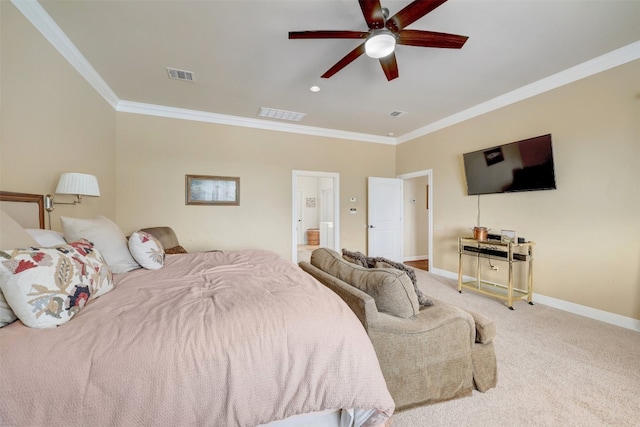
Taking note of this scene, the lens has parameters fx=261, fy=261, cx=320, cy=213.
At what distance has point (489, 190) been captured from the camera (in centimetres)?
406

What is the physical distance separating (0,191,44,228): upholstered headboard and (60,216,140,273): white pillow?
1.57 ft

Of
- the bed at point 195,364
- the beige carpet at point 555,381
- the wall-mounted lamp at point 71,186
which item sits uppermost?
the wall-mounted lamp at point 71,186

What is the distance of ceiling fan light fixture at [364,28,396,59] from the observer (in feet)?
6.86

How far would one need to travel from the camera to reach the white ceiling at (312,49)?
88.0 inches

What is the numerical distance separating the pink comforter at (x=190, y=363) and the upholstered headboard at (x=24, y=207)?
1306mm

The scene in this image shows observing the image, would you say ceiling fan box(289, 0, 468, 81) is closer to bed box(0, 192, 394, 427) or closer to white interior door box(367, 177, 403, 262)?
bed box(0, 192, 394, 427)

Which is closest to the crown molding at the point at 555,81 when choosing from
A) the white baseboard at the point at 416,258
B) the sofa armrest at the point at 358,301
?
the white baseboard at the point at 416,258

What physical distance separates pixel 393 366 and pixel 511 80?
3.86 m

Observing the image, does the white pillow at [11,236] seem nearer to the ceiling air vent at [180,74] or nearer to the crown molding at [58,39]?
the crown molding at [58,39]

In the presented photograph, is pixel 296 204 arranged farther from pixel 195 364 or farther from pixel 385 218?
pixel 195 364

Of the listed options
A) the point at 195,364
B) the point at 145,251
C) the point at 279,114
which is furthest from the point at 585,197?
the point at 145,251

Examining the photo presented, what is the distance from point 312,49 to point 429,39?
1.18 metres

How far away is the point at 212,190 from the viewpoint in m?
4.63

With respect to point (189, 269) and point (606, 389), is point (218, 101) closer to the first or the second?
point (189, 269)
